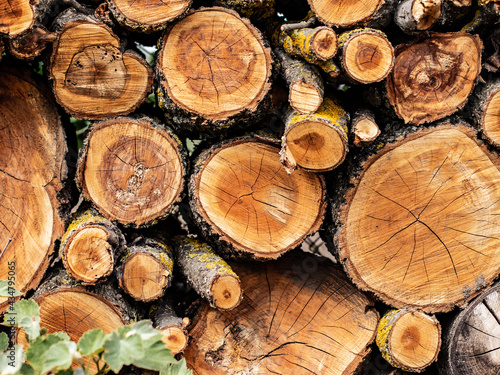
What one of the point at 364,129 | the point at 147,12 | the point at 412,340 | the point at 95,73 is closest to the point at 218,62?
the point at 147,12

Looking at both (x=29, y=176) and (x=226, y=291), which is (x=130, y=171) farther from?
(x=226, y=291)

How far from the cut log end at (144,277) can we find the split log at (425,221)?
0.78 metres

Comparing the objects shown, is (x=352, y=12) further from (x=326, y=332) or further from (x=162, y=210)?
(x=326, y=332)

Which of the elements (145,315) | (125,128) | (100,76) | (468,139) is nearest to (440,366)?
(468,139)

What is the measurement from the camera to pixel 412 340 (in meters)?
2.04

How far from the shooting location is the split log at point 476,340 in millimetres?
2088

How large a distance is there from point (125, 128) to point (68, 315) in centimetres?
82

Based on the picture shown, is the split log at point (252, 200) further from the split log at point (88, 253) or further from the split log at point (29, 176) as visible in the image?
the split log at point (29, 176)

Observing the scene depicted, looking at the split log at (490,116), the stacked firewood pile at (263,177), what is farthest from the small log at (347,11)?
the split log at (490,116)

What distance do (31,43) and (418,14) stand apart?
153 centimetres

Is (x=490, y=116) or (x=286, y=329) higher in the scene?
(x=490, y=116)

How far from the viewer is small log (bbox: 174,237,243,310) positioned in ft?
6.36

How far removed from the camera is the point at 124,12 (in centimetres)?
191

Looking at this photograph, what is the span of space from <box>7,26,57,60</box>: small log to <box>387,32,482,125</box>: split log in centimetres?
140
